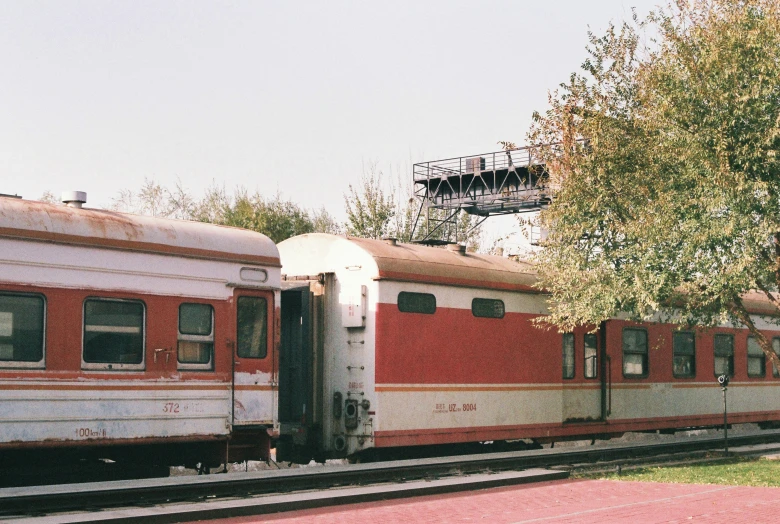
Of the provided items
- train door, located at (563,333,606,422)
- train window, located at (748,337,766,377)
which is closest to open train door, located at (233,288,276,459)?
train door, located at (563,333,606,422)

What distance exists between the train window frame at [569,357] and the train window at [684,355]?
383 centimetres

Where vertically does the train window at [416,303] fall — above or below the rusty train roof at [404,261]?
below

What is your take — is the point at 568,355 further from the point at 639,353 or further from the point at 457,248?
the point at 457,248

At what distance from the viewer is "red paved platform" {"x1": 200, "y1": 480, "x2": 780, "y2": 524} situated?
35.8 ft

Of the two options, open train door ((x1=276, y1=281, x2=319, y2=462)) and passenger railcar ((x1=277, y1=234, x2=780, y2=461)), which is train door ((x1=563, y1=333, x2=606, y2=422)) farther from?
open train door ((x1=276, y1=281, x2=319, y2=462))

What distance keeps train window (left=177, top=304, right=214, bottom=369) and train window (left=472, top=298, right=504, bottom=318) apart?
5.42 m

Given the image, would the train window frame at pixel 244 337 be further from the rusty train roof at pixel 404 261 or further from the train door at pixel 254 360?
the rusty train roof at pixel 404 261

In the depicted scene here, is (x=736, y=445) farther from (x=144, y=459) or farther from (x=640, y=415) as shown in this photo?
(x=144, y=459)

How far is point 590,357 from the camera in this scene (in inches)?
790

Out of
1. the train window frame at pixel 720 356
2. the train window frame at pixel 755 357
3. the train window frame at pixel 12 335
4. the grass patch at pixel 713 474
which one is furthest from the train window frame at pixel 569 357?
the train window frame at pixel 12 335

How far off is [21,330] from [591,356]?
1202 centimetres

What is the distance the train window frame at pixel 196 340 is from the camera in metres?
13.1

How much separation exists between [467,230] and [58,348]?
3588cm

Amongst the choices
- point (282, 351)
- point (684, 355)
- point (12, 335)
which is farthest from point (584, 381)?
point (12, 335)
